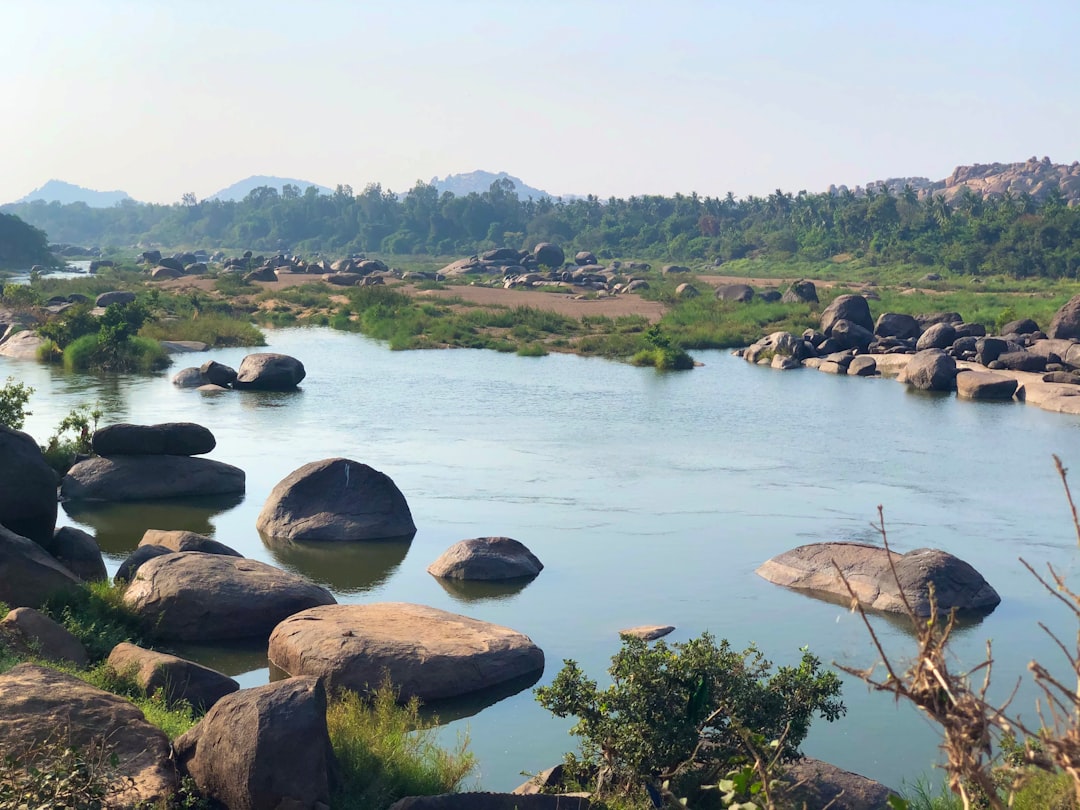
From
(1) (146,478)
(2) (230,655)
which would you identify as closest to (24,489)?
(2) (230,655)

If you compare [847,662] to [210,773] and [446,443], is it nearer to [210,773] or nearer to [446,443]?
[210,773]

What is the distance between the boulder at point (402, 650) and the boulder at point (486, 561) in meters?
2.36

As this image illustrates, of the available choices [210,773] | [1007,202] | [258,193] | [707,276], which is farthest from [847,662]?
[258,193]

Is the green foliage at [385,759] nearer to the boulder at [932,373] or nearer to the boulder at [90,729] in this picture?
the boulder at [90,729]

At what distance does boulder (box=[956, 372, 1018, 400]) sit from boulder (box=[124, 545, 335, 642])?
23.4m

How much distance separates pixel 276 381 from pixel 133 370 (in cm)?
597

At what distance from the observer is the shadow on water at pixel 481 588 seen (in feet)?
46.9

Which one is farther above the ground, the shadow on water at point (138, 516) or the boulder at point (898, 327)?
the boulder at point (898, 327)

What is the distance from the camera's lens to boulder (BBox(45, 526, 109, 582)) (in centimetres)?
1331

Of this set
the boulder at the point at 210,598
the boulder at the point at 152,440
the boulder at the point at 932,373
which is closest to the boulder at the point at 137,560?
the boulder at the point at 210,598

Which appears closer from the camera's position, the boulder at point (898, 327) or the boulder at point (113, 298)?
the boulder at point (898, 327)

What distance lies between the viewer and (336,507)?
16.5 m

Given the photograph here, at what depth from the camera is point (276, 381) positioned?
30.2m

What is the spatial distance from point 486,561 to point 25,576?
213 inches
